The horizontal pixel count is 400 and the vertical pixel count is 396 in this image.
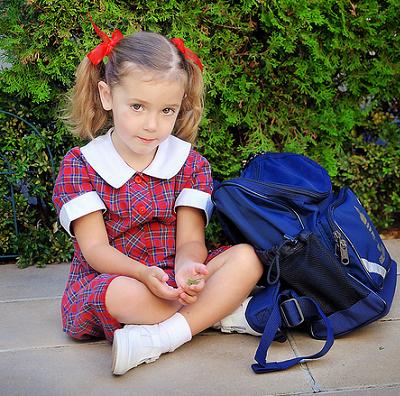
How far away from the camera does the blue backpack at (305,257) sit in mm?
2709

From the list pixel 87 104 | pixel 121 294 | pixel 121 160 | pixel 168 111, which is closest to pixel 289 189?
pixel 168 111

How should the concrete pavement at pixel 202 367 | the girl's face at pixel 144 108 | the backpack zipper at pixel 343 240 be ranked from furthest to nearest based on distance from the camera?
1. the backpack zipper at pixel 343 240
2. the girl's face at pixel 144 108
3. the concrete pavement at pixel 202 367

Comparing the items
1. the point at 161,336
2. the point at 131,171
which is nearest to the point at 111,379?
the point at 161,336

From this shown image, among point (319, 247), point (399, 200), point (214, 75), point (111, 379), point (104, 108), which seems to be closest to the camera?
point (111, 379)

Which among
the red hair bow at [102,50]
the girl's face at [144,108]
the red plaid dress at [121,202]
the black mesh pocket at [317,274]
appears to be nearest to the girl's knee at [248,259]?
the black mesh pocket at [317,274]

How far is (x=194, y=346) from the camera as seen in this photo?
2.77 m

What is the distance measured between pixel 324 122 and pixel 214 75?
0.65m

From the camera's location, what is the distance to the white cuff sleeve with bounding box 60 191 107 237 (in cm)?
276

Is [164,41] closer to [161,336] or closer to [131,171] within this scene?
[131,171]

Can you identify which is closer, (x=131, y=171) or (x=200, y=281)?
(x=200, y=281)

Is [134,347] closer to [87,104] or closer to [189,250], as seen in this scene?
[189,250]

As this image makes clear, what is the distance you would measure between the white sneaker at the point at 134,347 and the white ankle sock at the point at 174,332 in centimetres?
2

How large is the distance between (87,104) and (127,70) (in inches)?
13.9

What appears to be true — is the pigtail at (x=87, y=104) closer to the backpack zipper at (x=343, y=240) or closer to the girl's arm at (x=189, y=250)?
the girl's arm at (x=189, y=250)
